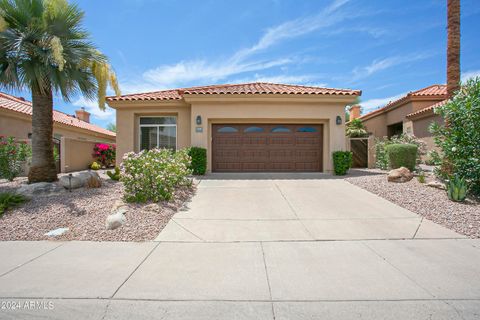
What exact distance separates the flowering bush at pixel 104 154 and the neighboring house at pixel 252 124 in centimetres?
547

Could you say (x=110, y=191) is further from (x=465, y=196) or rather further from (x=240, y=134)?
(x=465, y=196)

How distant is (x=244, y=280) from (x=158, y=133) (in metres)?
10.6

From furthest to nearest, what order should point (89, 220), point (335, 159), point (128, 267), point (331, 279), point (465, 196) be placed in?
point (335, 159) < point (465, 196) < point (89, 220) < point (128, 267) < point (331, 279)

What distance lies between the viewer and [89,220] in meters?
4.96

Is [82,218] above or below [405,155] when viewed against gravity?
below

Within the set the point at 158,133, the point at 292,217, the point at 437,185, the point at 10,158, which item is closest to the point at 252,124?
the point at 158,133

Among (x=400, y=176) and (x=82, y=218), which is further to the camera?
(x=400, y=176)

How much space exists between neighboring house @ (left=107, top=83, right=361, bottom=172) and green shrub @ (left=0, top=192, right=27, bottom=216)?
6.17 metres

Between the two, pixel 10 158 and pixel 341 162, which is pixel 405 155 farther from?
pixel 10 158

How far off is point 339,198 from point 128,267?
5.77 meters

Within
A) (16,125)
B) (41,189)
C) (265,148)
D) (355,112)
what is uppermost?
(355,112)

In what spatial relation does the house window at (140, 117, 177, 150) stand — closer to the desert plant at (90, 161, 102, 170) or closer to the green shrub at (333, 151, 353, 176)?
the desert plant at (90, 161, 102, 170)

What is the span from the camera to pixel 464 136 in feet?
21.5

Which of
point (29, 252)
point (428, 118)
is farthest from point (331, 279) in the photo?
point (428, 118)
